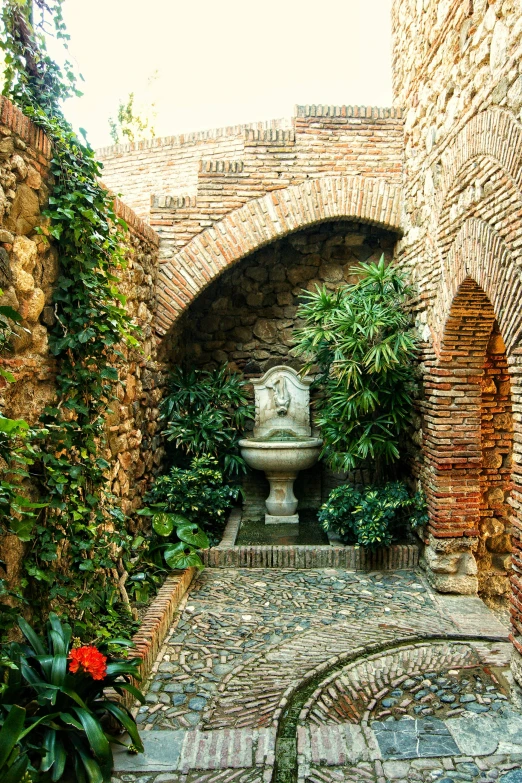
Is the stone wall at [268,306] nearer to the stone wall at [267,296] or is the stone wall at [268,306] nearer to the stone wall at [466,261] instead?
the stone wall at [267,296]

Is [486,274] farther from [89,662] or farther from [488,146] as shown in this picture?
[89,662]

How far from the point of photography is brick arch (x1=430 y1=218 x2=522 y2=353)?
122 inches

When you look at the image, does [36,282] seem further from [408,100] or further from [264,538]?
[408,100]

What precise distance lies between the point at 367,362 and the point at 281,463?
1.70m

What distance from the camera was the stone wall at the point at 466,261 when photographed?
3107mm

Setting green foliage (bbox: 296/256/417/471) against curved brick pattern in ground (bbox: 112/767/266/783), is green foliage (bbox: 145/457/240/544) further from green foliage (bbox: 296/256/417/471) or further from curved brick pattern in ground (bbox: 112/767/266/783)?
curved brick pattern in ground (bbox: 112/767/266/783)

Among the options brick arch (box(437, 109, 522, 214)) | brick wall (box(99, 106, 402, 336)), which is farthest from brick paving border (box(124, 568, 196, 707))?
brick arch (box(437, 109, 522, 214))

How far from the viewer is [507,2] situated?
3.02 m

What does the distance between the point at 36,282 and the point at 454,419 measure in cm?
316

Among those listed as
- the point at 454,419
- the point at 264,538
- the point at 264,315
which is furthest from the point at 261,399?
the point at 454,419

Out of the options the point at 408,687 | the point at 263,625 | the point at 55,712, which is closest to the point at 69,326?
the point at 55,712

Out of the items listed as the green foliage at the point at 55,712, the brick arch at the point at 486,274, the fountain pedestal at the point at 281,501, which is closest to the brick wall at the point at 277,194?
the brick arch at the point at 486,274

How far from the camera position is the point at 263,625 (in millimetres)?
3939

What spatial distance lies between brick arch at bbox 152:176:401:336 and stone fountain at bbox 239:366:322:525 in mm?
1544
